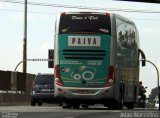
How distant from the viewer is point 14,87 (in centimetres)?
4491

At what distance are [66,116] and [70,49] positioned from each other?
23.7ft

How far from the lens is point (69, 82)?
93.7ft

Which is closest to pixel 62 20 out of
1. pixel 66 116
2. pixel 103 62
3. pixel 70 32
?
pixel 70 32

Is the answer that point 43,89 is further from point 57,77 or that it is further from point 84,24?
point 84,24

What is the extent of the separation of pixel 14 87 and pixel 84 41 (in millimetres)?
17086

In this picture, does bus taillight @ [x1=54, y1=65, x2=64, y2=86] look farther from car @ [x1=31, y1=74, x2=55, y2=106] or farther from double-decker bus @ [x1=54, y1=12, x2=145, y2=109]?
car @ [x1=31, y1=74, x2=55, y2=106]

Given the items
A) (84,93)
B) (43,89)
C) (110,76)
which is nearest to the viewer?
(84,93)

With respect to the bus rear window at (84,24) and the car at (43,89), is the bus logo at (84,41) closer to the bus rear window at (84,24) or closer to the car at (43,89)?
the bus rear window at (84,24)

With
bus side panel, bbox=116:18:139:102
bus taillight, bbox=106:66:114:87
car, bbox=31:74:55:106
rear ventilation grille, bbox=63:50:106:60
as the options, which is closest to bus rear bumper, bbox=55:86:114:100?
bus taillight, bbox=106:66:114:87

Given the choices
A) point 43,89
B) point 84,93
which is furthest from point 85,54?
point 43,89

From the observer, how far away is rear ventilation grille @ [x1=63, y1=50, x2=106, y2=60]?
28594 millimetres

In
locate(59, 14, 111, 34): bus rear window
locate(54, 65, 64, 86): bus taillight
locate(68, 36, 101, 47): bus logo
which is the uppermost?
locate(59, 14, 111, 34): bus rear window

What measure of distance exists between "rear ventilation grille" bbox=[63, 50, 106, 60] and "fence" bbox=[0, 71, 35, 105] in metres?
12.7

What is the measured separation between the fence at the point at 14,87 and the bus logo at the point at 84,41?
13003 mm
